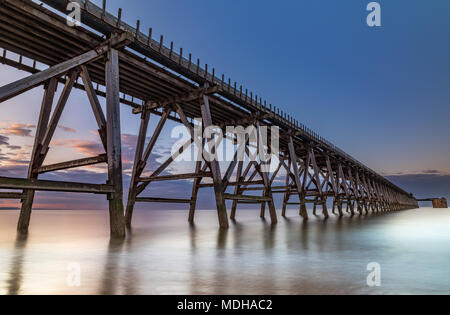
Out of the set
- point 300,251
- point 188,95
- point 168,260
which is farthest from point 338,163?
point 168,260

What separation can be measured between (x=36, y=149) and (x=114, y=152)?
117 inches

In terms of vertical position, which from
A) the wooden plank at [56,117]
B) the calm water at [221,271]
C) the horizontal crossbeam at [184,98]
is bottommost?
the calm water at [221,271]

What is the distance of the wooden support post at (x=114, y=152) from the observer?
6871 mm

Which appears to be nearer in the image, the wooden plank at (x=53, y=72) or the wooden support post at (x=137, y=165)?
the wooden plank at (x=53, y=72)

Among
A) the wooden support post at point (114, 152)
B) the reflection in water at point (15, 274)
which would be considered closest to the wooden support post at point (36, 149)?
the wooden support post at point (114, 152)

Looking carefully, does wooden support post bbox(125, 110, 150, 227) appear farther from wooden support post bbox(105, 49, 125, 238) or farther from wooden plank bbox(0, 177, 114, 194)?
wooden plank bbox(0, 177, 114, 194)

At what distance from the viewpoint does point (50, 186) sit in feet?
20.2

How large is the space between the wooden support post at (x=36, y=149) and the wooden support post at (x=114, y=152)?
2498 mm

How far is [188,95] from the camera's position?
11039 mm

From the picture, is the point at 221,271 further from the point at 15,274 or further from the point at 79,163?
the point at 79,163

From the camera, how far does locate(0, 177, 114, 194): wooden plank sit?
5572mm

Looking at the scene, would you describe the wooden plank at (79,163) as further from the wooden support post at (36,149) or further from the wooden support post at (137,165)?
the wooden support post at (137,165)
